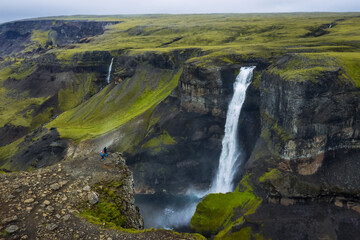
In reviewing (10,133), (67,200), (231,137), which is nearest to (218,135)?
(231,137)

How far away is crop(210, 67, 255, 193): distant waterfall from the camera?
57275mm

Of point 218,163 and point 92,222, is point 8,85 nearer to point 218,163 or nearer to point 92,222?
point 218,163

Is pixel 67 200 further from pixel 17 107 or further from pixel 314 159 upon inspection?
pixel 17 107

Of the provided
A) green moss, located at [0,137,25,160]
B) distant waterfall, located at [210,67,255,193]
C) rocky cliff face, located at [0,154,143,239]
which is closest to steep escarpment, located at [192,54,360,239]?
distant waterfall, located at [210,67,255,193]

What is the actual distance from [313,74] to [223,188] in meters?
27.5

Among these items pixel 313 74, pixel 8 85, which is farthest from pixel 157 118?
pixel 8 85

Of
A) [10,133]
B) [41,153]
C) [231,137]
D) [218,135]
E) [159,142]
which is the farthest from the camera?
[10,133]

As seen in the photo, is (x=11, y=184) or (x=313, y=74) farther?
(x=313, y=74)

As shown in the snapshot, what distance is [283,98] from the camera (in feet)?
149

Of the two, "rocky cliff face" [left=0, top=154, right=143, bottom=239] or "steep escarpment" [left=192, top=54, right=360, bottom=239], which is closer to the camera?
"rocky cliff face" [left=0, top=154, right=143, bottom=239]

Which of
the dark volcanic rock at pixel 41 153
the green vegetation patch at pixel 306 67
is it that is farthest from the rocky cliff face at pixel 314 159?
the dark volcanic rock at pixel 41 153

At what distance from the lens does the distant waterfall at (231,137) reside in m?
57.3

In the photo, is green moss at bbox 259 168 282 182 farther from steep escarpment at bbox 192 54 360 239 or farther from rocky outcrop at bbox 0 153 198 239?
rocky outcrop at bbox 0 153 198 239

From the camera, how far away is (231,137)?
2323 inches
